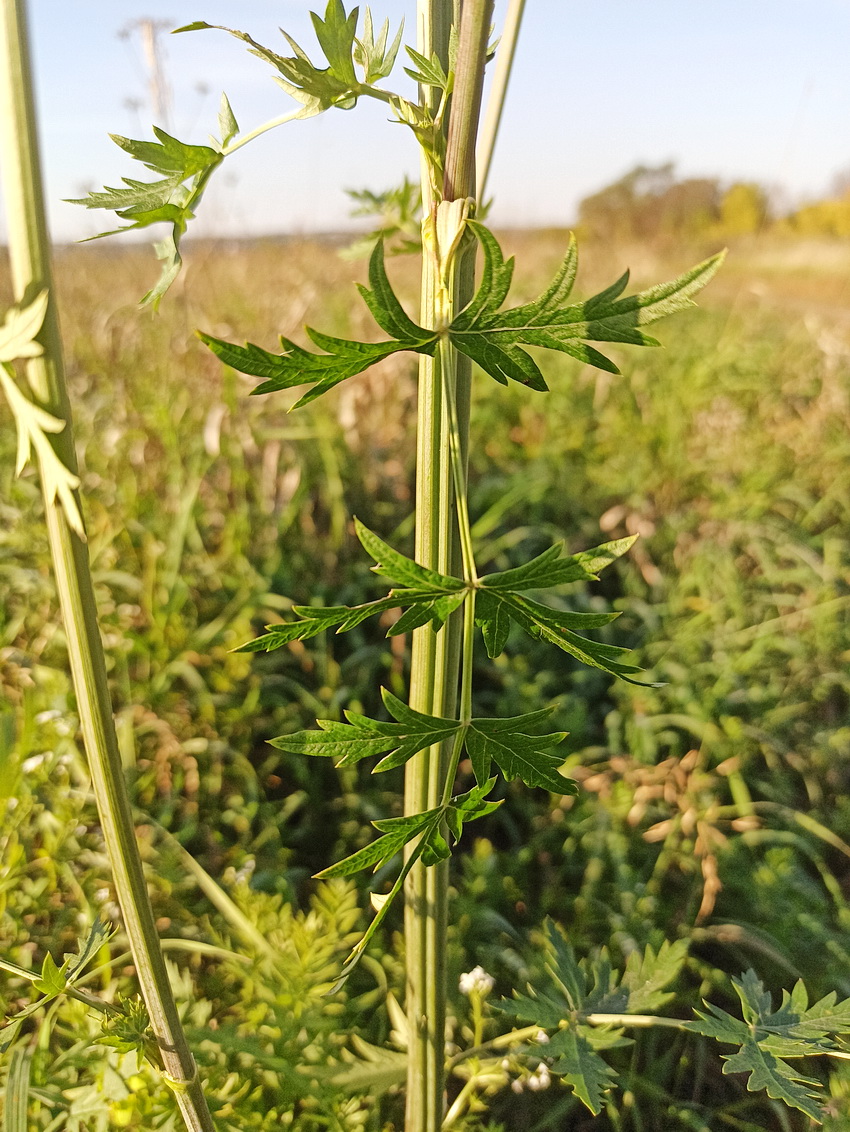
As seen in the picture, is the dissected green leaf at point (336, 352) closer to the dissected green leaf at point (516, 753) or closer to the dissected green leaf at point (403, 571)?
the dissected green leaf at point (403, 571)

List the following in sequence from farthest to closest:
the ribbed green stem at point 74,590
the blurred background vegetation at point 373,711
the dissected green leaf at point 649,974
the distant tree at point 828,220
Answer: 1. the distant tree at point 828,220
2. the blurred background vegetation at point 373,711
3. the dissected green leaf at point 649,974
4. the ribbed green stem at point 74,590

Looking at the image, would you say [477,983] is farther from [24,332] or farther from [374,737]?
[24,332]

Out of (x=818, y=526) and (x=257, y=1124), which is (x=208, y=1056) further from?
(x=818, y=526)

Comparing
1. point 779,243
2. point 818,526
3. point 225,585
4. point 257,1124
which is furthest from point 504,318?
point 779,243

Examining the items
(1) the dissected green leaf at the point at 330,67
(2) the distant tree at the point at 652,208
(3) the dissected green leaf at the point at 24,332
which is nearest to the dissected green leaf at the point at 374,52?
(1) the dissected green leaf at the point at 330,67

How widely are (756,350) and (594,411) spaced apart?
101 centimetres

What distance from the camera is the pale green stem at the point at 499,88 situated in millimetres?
538

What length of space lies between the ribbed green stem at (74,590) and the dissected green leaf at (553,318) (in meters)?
0.23

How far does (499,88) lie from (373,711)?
132 cm

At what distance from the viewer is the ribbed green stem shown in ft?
1.32

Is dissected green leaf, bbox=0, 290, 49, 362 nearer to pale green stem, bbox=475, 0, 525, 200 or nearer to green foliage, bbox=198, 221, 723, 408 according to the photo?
green foliage, bbox=198, 221, 723, 408

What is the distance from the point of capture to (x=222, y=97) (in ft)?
1.54

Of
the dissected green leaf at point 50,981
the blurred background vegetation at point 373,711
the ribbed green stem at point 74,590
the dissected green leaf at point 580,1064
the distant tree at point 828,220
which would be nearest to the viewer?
the ribbed green stem at point 74,590

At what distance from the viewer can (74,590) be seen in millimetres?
484
